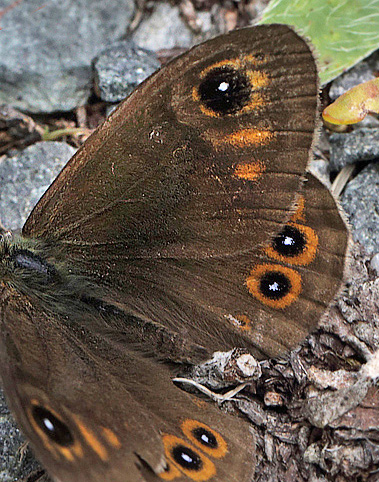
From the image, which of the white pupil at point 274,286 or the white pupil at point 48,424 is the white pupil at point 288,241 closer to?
the white pupil at point 274,286

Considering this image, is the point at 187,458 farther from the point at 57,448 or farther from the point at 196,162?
the point at 196,162

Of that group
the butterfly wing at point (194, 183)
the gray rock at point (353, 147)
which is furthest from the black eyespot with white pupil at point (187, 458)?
the gray rock at point (353, 147)

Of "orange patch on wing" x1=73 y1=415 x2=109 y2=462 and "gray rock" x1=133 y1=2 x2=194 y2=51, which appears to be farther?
"gray rock" x1=133 y1=2 x2=194 y2=51

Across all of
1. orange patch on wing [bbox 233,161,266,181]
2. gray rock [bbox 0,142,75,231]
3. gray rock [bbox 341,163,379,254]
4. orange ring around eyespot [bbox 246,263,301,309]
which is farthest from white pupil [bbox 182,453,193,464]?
gray rock [bbox 0,142,75,231]

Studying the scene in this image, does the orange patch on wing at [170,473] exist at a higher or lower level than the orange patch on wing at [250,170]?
lower

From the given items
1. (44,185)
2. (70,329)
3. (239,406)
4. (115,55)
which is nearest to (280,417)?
(239,406)

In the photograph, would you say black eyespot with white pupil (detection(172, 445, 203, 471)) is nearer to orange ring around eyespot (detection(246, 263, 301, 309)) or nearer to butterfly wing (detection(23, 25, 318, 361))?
butterfly wing (detection(23, 25, 318, 361))

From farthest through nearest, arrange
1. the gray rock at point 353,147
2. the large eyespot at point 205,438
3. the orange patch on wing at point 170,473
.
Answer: the gray rock at point 353,147 → the large eyespot at point 205,438 → the orange patch on wing at point 170,473
